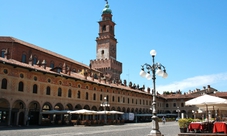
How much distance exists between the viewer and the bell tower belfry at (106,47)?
65.7 m

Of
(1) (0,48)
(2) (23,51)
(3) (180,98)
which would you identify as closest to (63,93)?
(2) (23,51)

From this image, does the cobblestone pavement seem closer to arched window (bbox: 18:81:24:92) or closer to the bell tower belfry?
arched window (bbox: 18:81:24:92)

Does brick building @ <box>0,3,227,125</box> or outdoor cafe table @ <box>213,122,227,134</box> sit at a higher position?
brick building @ <box>0,3,227,125</box>

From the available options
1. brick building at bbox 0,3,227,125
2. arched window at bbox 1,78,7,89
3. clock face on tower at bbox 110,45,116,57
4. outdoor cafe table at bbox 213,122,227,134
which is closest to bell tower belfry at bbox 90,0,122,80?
clock face on tower at bbox 110,45,116,57

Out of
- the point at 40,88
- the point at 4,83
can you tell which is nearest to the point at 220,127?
the point at 4,83

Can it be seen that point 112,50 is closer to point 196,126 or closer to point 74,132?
point 74,132

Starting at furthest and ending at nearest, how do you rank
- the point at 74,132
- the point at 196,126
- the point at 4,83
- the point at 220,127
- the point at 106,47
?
1. the point at 106,47
2. the point at 4,83
3. the point at 74,132
4. the point at 196,126
5. the point at 220,127

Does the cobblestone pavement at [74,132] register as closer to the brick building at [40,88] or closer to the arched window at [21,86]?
the brick building at [40,88]

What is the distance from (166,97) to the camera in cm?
7256

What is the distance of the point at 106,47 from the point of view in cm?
6825

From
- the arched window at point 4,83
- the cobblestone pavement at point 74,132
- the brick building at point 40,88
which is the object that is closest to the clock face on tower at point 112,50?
the brick building at point 40,88

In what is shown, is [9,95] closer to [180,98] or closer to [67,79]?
[67,79]

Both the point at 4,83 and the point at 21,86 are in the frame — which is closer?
the point at 4,83

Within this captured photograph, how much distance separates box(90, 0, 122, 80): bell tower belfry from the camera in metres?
65.7
